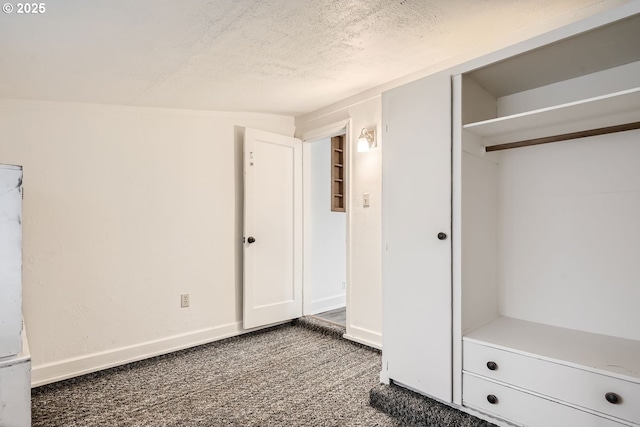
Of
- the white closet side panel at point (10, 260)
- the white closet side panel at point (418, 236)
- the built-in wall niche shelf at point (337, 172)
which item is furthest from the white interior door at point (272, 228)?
the white closet side panel at point (10, 260)

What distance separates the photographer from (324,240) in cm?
434

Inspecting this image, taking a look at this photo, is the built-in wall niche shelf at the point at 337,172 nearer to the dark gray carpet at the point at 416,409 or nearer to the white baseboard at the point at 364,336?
the white baseboard at the point at 364,336

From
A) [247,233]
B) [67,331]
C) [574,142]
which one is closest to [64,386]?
[67,331]

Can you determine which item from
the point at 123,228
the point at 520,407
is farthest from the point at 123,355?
the point at 520,407

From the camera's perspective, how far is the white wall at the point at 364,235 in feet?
9.90

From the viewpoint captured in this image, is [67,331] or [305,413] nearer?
[305,413]

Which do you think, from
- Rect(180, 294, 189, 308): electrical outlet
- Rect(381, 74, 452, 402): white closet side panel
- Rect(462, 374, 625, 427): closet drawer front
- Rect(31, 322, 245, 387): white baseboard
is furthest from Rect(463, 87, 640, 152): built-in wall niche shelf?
Rect(31, 322, 245, 387): white baseboard

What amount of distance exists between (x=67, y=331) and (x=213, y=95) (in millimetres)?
2092

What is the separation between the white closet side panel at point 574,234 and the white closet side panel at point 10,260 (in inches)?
99.6

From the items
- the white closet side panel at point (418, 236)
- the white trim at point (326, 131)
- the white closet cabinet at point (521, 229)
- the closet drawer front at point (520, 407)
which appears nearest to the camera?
the closet drawer front at point (520, 407)

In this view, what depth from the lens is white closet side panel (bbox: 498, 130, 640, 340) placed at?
1819 millimetres

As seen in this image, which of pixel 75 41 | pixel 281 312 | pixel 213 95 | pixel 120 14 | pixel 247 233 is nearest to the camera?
pixel 120 14

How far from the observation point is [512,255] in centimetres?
223

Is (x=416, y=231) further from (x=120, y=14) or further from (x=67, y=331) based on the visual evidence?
(x=67, y=331)
